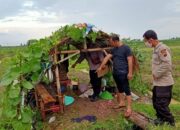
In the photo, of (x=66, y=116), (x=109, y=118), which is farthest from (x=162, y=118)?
(x=66, y=116)

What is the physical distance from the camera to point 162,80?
24.3ft

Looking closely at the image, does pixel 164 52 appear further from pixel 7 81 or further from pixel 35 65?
pixel 7 81

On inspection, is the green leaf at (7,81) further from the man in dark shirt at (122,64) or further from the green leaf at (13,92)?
the man in dark shirt at (122,64)

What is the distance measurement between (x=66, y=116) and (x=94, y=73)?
1461 millimetres

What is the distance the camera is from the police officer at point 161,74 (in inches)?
285

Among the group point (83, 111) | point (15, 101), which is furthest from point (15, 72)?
point (83, 111)

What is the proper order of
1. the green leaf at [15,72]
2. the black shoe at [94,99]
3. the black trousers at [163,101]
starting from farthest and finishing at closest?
the black shoe at [94,99]
the green leaf at [15,72]
the black trousers at [163,101]

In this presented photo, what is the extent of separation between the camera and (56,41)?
30.3 feet

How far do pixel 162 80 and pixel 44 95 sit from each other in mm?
3006

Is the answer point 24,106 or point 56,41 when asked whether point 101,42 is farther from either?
point 24,106

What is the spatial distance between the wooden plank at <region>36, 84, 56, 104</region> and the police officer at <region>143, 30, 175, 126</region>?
103 inches

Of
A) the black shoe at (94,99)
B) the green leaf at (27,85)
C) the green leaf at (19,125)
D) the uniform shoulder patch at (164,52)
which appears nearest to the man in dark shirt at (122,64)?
the uniform shoulder patch at (164,52)

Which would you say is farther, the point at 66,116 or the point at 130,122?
the point at 66,116

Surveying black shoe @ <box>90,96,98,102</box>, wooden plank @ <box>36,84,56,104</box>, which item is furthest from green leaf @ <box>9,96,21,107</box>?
black shoe @ <box>90,96,98,102</box>
